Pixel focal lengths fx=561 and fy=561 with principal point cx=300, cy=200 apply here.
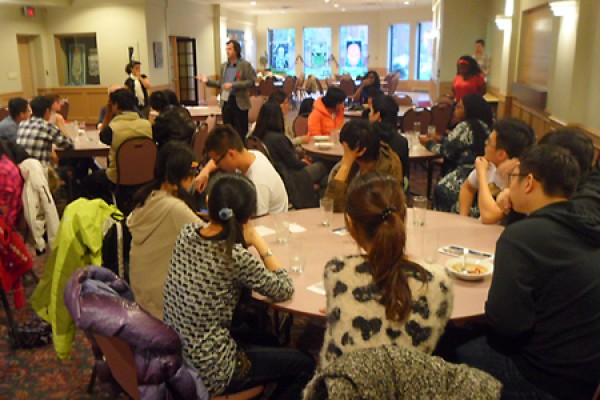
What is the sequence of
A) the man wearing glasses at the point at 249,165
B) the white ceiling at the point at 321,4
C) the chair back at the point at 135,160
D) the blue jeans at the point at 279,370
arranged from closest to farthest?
1. the blue jeans at the point at 279,370
2. the man wearing glasses at the point at 249,165
3. the chair back at the point at 135,160
4. the white ceiling at the point at 321,4

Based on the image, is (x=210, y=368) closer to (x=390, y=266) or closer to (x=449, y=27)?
(x=390, y=266)

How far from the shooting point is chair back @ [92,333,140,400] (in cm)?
171

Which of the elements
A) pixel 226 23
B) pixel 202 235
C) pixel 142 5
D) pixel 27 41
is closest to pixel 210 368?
pixel 202 235

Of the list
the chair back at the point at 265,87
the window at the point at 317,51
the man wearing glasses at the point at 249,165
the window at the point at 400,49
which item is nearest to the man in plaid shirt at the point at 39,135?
the man wearing glasses at the point at 249,165

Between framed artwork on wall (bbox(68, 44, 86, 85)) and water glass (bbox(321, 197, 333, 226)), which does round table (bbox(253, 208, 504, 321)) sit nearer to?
water glass (bbox(321, 197, 333, 226))

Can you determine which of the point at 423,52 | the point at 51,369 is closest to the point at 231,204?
the point at 51,369

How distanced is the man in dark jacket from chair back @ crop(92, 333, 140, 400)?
3.68ft

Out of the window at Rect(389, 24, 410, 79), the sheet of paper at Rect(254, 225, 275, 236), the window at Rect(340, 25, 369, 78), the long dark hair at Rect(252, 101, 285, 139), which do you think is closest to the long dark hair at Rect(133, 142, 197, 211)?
the sheet of paper at Rect(254, 225, 275, 236)

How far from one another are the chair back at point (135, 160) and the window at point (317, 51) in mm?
17229

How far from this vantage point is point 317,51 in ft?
70.1

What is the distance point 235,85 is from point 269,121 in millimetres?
3189

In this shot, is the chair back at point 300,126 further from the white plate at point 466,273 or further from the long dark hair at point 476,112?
the white plate at point 466,273

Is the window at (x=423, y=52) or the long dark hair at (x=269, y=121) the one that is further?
the window at (x=423, y=52)

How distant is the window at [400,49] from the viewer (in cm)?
1988
